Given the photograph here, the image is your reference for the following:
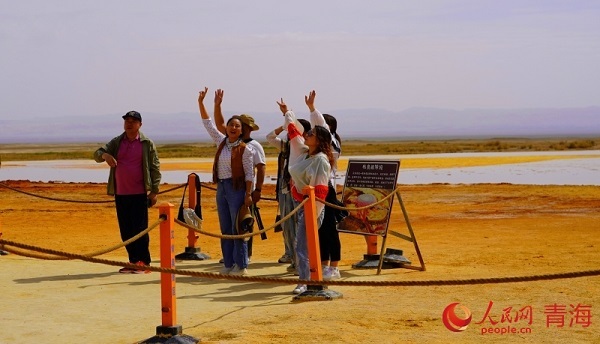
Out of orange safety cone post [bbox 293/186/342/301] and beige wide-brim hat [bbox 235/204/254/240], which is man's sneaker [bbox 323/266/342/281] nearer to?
beige wide-brim hat [bbox 235/204/254/240]

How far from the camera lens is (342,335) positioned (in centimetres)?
803

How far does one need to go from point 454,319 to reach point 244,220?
127 inches

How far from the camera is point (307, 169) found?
403 inches

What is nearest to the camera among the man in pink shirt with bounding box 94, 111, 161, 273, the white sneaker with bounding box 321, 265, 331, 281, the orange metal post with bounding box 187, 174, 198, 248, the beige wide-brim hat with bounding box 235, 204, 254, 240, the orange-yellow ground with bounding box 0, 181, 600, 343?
the orange-yellow ground with bounding box 0, 181, 600, 343

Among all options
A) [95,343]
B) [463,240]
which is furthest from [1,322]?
[463,240]

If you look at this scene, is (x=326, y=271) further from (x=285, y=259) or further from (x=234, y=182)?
(x=285, y=259)

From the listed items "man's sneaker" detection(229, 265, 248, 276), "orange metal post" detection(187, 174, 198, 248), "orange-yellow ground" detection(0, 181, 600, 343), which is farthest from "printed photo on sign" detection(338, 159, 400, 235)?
"orange metal post" detection(187, 174, 198, 248)

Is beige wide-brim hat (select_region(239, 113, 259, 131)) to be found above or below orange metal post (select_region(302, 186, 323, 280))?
above

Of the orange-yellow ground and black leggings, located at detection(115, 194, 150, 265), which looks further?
black leggings, located at detection(115, 194, 150, 265)

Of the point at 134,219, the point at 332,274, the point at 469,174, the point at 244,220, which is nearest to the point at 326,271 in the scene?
the point at 332,274

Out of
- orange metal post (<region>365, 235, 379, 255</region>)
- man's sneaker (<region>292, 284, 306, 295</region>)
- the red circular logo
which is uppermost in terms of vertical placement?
orange metal post (<region>365, 235, 379, 255</region>)

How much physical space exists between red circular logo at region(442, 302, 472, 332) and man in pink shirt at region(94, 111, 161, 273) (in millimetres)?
4093

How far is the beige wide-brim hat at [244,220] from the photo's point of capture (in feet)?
36.6

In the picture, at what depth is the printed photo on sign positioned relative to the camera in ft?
39.3
